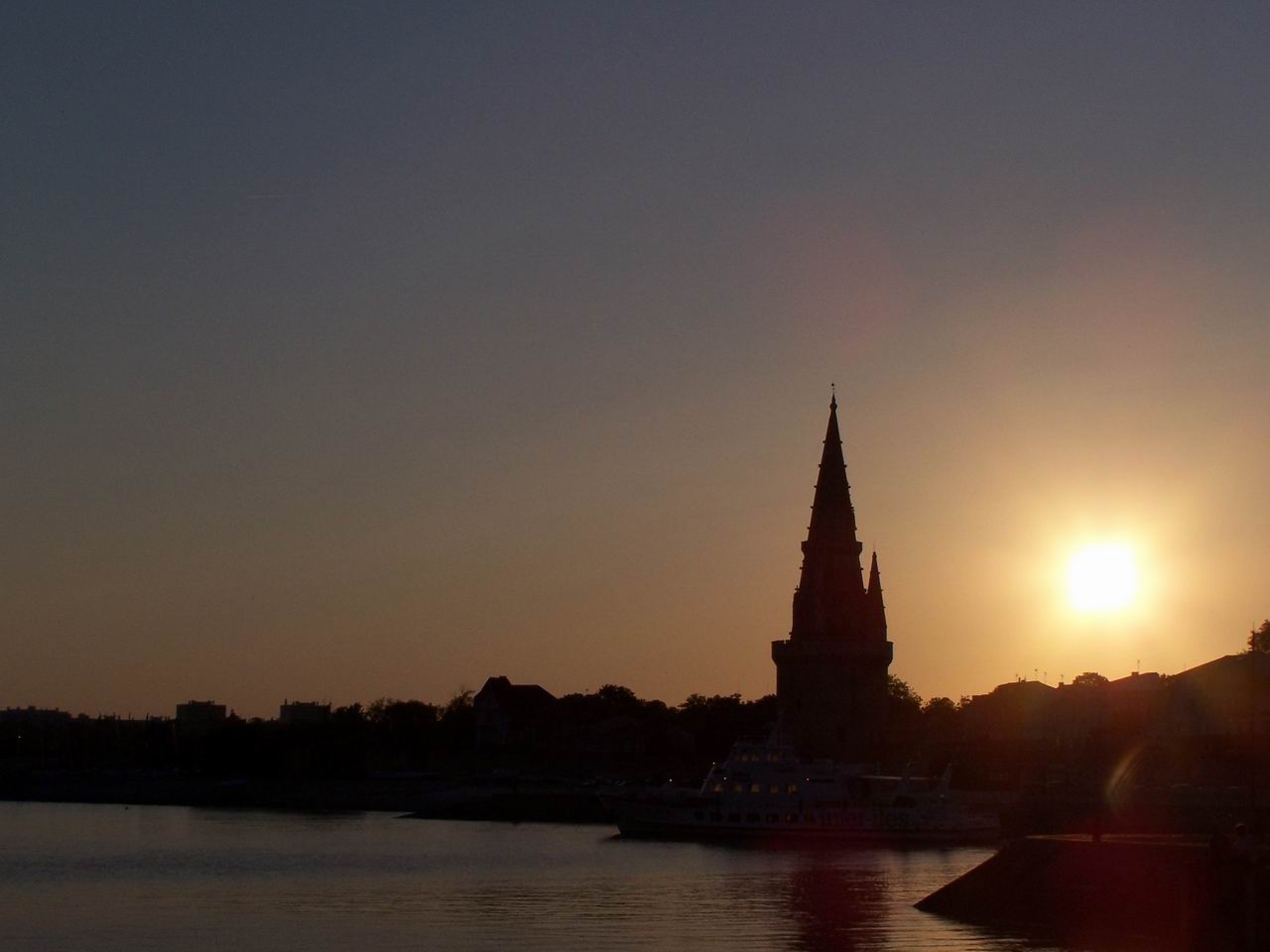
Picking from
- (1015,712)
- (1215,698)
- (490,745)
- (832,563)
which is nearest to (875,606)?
(832,563)

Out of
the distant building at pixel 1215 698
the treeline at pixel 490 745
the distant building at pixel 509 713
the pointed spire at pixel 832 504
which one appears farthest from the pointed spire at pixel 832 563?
the distant building at pixel 509 713

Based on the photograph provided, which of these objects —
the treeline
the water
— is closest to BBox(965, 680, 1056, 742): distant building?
the treeline

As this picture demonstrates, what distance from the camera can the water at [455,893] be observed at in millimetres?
46781

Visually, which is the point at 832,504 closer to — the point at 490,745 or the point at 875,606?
the point at 875,606

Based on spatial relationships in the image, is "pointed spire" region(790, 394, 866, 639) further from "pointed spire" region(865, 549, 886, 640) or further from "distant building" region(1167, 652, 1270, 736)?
"distant building" region(1167, 652, 1270, 736)

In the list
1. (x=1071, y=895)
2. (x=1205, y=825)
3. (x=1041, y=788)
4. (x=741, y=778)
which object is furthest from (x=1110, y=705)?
(x=1071, y=895)

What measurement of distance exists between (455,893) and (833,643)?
6031 centimetres

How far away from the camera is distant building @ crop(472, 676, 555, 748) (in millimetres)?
178750

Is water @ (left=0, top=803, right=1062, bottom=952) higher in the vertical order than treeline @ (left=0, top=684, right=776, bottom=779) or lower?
lower

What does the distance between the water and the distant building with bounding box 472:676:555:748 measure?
79.0m

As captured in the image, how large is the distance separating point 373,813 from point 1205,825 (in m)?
86.5

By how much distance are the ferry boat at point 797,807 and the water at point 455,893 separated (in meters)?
3.39

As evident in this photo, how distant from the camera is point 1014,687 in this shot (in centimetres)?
17762

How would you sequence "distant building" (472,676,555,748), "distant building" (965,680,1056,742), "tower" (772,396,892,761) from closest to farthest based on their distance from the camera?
1. "tower" (772,396,892,761)
2. "distant building" (965,680,1056,742)
3. "distant building" (472,676,555,748)
